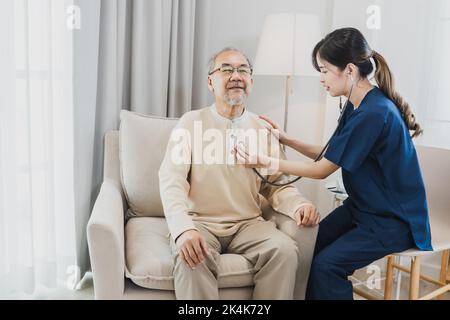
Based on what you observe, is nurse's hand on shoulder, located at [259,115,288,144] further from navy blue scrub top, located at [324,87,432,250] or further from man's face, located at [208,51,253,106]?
navy blue scrub top, located at [324,87,432,250]

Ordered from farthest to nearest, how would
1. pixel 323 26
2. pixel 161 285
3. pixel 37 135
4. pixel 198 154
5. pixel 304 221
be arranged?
pixel 323 26 < pixel 37 135 < pixel 198 154 < pixel 304 221 < pixel 161 285

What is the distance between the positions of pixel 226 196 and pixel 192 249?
0.33m

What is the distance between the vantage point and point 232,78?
1.62 m

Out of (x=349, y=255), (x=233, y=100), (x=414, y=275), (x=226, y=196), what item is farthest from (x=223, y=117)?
(x=414, y=275)

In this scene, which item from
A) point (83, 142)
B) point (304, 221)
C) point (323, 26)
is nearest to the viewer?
point (304, 221)

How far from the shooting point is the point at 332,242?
5.27 feet

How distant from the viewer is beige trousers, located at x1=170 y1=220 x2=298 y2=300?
1312 mm

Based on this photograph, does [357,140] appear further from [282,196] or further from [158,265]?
[158,265]

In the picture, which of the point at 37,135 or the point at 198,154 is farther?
the point at 37,135
